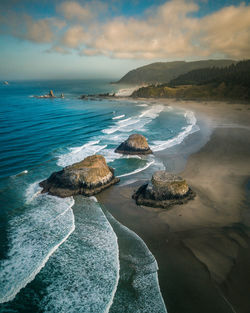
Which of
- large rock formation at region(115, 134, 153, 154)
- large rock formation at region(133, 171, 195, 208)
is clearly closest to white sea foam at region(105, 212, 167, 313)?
large rock formation at region(133, 171, 195, 208)

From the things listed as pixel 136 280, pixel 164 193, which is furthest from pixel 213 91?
pixel 136 280

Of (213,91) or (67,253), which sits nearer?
(67,253)

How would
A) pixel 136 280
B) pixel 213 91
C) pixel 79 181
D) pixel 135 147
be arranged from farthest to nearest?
1. pixel 213 91
2. pixel 135 147
3. pixel 79 181
4. pixel 136 280

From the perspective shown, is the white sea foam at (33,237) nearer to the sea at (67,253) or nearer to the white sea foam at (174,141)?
the sea at (67,253)

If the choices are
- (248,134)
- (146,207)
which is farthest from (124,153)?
(248,134)

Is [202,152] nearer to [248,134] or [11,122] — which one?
[248,134]

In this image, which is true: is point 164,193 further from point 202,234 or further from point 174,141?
point 174,141
